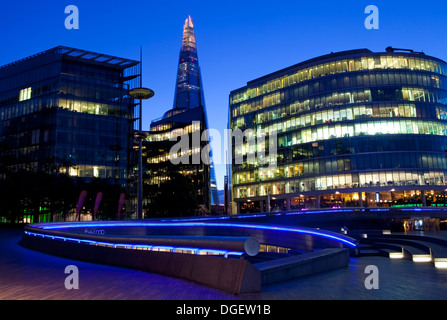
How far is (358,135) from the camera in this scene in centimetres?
7250

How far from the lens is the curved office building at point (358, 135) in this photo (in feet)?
230

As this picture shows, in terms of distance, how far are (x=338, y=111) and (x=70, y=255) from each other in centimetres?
6706

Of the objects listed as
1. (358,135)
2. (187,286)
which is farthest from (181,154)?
(187,286)

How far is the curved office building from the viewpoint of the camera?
230 feet

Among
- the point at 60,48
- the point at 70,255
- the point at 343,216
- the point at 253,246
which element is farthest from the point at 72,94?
the point at 253,246

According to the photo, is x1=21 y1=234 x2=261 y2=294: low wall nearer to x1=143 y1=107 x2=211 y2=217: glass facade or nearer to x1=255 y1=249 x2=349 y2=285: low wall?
x1=255 y1=249 x2=349 y2=285: low wall

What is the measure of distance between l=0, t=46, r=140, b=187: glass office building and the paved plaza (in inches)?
2446

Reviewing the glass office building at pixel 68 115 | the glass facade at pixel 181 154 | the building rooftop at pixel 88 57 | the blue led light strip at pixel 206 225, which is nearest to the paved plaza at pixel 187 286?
the blue led light strip at pixel 206 225

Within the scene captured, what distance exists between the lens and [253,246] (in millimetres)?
10453

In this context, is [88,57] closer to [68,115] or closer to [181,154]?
[68,115]

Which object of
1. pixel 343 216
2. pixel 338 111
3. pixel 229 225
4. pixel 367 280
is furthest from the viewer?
pixel 338 111

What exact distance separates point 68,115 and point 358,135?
5895 centimetres

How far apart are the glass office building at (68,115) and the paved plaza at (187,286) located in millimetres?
62139
